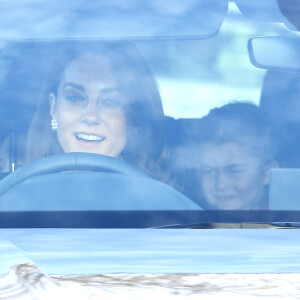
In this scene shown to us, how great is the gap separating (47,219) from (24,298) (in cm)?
77

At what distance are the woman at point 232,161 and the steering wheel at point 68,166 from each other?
16 centimetres

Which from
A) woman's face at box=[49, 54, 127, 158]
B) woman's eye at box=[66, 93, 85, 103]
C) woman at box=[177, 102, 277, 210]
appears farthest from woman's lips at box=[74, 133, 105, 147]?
woman at box=[177, 102, 277, 210]

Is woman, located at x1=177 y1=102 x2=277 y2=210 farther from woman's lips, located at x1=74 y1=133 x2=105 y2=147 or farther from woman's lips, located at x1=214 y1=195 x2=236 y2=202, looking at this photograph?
woman's lips, located at x1=74 y1=133 x2=105 y2=147

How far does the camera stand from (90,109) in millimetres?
2473

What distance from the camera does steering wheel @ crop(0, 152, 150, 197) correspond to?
238 cm

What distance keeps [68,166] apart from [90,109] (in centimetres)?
18

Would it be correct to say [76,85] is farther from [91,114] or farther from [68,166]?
[68,166]

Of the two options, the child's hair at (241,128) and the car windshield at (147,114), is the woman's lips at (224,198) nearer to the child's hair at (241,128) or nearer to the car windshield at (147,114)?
the car windshield at (147,114)

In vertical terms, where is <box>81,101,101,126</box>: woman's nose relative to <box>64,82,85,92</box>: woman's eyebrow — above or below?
below

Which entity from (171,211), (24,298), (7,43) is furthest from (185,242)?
(7,43)

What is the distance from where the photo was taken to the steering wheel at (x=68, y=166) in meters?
2.38

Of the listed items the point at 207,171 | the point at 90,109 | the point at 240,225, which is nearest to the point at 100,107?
the point at 90,109

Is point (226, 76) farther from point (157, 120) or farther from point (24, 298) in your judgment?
point (24, 298)

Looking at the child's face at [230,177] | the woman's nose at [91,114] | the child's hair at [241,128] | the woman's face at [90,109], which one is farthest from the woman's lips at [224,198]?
the woman's nose at [91,114]
